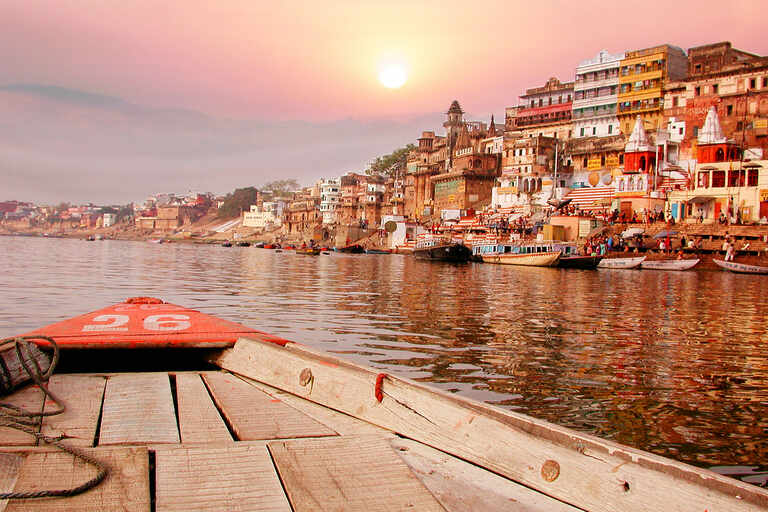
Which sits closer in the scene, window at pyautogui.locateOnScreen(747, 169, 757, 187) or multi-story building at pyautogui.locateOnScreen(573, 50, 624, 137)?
window at pyautogui.locateOnScreen(747, 169, 757, 187)

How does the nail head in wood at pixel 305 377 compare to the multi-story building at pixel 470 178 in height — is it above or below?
below

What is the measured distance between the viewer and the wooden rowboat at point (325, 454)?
2275 mm

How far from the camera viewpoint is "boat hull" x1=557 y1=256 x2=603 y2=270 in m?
39.2

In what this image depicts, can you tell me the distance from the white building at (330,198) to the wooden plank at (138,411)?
331ft

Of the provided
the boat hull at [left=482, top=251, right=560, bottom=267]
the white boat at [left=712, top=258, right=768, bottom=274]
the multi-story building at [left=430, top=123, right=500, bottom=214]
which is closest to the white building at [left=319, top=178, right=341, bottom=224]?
the multi-story building at [left=430, top=123, right=500, bottom=214]

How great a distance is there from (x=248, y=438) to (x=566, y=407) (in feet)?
12.3

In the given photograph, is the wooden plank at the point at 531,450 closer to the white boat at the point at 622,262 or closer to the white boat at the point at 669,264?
the white boat at the point at 669,264

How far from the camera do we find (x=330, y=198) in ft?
363

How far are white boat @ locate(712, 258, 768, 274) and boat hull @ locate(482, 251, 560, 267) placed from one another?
30.2 feet

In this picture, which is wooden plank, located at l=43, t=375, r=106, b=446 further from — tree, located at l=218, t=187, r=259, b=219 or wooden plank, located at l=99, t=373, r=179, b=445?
tree, located at l=218, t=187, r=259, b=219

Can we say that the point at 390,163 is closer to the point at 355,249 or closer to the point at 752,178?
the point at 355,249

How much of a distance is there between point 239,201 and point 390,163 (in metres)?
77.0

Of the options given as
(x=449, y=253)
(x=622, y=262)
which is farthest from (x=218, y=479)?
(x=449, y=253)

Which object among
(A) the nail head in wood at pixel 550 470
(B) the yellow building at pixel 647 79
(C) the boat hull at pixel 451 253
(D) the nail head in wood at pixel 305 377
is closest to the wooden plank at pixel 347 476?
(A) the nail head in wood at pixel 550 470
